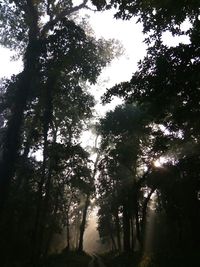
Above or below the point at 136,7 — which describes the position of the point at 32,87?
above

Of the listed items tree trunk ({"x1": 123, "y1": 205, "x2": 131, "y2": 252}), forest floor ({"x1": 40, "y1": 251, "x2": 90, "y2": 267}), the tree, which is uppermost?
the tree

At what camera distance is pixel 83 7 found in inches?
Answer: 848

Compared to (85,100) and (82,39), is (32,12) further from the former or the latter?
(85,100)

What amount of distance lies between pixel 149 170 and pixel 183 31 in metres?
20.4

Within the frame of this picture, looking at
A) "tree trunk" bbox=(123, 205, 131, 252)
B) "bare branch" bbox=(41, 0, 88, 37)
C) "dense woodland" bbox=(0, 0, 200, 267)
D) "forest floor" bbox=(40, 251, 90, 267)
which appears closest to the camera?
"dense woodland" bbox=(0, 0, 200, 267)

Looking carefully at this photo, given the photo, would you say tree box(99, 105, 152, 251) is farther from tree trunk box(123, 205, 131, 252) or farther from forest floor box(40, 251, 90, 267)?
forest floor box(40, 251, 90, 267)

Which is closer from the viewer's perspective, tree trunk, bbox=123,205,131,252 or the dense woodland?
the dense woodland

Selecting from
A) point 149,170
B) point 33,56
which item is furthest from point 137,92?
point 149,170

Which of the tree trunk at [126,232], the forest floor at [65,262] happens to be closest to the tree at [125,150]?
the tree trunk at [126,232]

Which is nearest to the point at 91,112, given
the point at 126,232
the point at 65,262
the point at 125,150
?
the point at 125,150

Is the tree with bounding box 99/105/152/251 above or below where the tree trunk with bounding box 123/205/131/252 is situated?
above

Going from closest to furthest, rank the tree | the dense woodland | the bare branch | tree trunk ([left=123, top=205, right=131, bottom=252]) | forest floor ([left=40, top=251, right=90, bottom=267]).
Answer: the dense woodland → the bare branch → forest floor ([left=40, top=251, right=90, bottom=267]) → the tree → tree trunk ([left=123, top=205, right=131, bottom=252])

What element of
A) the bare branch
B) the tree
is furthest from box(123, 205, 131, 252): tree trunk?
the bare branch

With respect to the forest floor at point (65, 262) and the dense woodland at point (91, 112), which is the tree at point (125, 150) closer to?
the dense woodland at point (91, 112)
